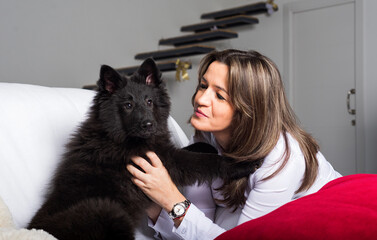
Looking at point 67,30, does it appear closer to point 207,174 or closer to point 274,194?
point 207,174

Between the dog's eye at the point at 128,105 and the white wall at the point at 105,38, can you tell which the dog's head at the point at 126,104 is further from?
the white wall at the point at 105,38

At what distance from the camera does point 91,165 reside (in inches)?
62.6

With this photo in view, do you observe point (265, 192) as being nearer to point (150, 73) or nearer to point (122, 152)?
point (122, 152)

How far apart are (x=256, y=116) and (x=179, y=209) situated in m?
0.53

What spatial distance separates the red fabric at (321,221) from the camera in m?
0.84

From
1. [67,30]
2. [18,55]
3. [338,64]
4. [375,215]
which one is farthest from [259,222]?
[338,64]

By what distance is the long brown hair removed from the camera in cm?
164

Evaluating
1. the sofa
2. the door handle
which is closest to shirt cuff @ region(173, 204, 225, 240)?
the sofa

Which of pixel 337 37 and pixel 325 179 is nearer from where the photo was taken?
pixel 325 179

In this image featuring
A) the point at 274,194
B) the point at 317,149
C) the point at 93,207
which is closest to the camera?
the point at 93,207

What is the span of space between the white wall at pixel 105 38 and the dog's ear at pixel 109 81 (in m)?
2.40

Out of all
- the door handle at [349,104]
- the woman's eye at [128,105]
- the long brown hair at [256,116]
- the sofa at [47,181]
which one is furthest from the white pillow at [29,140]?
the door handle at [349,104]

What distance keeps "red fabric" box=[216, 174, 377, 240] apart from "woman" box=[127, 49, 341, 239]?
0.51 meters

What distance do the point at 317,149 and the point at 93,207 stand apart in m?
1.10
